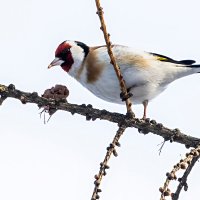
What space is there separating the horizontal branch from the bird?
Result: 3.44 ft

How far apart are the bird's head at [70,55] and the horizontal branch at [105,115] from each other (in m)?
1.80

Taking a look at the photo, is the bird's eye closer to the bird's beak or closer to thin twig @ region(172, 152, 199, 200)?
the bird's beak

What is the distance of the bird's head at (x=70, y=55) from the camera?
489 centimetres

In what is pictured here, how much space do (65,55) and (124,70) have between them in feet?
2.97

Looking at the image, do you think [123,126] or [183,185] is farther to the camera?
[123,126]

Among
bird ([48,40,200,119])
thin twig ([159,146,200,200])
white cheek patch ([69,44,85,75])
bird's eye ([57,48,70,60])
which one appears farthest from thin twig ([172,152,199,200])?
bird's eye ([57,48,70,60])

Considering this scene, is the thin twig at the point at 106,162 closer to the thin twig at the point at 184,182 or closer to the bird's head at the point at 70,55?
the thin twig at the point at 184,182

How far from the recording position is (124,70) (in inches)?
172

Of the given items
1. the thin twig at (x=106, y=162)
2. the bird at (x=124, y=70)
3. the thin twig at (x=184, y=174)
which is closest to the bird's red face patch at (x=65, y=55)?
the bird at (x=124, y=70)

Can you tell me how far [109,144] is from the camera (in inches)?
102

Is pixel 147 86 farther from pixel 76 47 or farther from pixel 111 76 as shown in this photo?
pixel 76 47

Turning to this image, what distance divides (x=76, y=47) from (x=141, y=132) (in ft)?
6.84

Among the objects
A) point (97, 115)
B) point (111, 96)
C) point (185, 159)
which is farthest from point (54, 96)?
point (111, 96)

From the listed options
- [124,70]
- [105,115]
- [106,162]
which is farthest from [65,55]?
[106,162]
